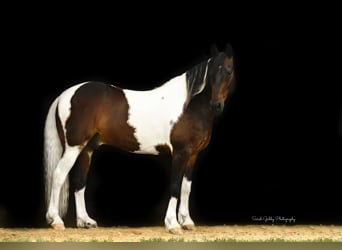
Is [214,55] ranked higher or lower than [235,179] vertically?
higher

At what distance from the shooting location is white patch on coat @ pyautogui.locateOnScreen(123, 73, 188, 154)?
6086 millimetres

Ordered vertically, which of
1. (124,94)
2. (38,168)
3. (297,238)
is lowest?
(297,238)

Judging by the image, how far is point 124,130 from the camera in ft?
20.2

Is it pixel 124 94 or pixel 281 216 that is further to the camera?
pixel 281 216

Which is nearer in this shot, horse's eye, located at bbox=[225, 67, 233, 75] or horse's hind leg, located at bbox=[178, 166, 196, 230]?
horse's eye, located at bbox=[225, 67, 233, 75]

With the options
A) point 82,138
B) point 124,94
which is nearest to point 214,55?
point 124,94

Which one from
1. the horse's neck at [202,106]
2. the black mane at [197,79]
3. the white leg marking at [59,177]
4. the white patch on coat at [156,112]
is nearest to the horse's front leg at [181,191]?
the white patch on coat at [156,112]

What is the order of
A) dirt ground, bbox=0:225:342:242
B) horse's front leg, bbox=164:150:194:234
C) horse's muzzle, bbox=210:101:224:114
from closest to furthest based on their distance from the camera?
dirt ground, bbox=0:225:342:242 → horse's muzzle, bbox=210:101:224:114 → horse's front leg, bbox=164:150:194:234

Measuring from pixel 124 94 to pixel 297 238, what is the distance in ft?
5.28

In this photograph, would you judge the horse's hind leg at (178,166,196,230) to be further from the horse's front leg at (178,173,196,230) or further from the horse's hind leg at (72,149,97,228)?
the horse's hind leg at (72,149,97,228)

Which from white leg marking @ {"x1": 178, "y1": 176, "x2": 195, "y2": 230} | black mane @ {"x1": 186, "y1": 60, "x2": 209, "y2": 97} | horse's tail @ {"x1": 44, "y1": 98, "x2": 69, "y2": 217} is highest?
black mane @ {"x1": 186, "y1": 60, "x2": 209, "y2": 97}

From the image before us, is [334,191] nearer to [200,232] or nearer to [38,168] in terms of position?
[200,232]

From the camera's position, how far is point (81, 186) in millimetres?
6328

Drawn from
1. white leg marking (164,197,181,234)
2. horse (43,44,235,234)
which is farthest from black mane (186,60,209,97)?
white leg marking (164,197,181,234)
